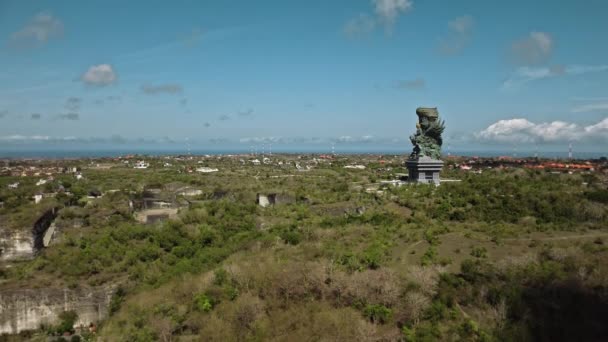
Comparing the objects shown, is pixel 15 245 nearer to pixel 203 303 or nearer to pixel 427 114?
pixel 203 303

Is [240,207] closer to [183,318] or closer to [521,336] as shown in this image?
[183,318]

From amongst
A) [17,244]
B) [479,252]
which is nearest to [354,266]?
[479,252]

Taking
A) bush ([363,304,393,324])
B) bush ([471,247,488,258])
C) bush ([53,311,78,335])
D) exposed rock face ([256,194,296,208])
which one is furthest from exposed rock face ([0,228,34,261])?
bush ([471,247,488,258])

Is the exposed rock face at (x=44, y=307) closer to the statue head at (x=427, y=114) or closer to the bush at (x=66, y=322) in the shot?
the bush at (x=66, y=322)

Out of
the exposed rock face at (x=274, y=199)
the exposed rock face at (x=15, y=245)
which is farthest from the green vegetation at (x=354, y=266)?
the exposed rock face at (x=15, y=245)

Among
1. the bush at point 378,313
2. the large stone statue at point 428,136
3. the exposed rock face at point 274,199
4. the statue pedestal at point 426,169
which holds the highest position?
the large stone statue at point 428,136

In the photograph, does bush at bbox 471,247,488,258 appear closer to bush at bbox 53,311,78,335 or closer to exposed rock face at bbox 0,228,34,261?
bush at bbox 53,311,78,335
